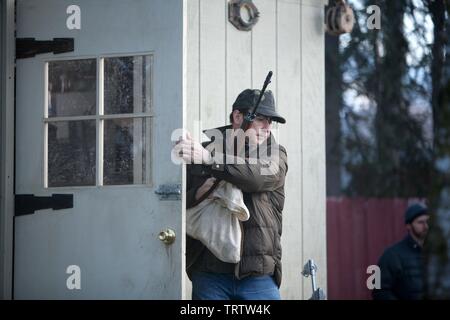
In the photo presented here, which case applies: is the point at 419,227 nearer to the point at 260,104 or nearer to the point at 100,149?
the point at 260,104

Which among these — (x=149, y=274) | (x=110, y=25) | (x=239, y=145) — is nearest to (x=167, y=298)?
(x=149, y=274)

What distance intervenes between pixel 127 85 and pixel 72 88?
1.13 ft

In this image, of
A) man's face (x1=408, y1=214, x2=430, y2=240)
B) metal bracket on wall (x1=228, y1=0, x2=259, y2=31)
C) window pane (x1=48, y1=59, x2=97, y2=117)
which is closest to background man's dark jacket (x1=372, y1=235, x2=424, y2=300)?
man's face (x1=408, y1=214, x2=430, y2=240)

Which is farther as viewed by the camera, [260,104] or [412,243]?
[412,243]

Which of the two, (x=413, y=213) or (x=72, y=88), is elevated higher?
(x=72, y=88)

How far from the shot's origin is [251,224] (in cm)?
533

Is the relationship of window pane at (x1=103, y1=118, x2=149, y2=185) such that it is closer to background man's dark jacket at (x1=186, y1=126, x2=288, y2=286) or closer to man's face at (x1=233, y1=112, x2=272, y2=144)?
background man's dark jacket at (x1=186, y1=126, x2=288, y2=286)

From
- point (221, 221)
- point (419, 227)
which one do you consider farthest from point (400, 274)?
point (221, 221)

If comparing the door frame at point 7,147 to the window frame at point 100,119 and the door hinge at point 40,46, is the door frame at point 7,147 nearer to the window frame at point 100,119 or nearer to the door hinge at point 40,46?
the door hinge at point 40,46

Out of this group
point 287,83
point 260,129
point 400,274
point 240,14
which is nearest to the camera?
point 260,129

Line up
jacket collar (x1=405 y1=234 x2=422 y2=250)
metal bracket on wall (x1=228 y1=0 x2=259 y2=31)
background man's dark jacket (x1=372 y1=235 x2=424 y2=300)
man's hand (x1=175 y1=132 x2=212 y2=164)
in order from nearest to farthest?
man's hand (x1=175 y1=132 x2=212 y2=164) < metal bracket on wall (x1=228 y1=0 x2=259 y2=31) < background man's dark jacket (x1=372 y1=235 x2=424 y2=300) < jacket collar (x1=405 y1=234 x2=422 y2=250)

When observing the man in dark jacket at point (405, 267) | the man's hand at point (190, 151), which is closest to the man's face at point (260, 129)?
the man's hand at point (190, 151)

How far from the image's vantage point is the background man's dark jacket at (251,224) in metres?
5.20

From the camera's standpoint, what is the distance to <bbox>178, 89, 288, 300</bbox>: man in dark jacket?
5.20m
